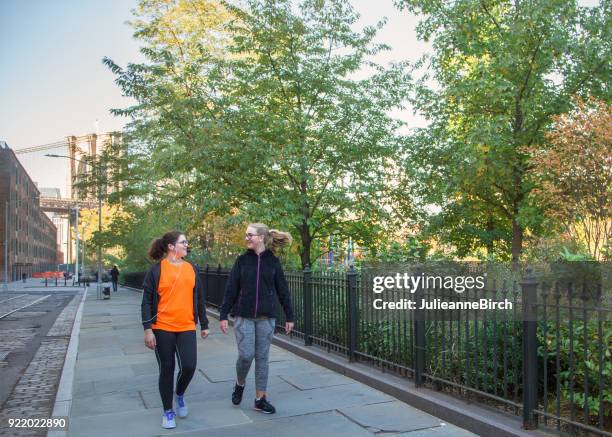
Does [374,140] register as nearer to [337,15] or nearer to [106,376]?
[337,15]

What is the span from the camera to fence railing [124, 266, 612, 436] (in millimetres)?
4590

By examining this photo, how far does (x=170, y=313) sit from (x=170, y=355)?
0.38 metres

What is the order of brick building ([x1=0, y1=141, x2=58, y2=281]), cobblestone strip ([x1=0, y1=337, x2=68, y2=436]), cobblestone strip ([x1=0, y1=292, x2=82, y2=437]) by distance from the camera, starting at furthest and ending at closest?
brick building ([x1=0, y1=141, x2=58, y2=281]), cobblestone strip ([x1=0, y1=292, x2=82, y2=437]), cobblestone strip ([x1=0, y1=337, x2=68, y2=436])

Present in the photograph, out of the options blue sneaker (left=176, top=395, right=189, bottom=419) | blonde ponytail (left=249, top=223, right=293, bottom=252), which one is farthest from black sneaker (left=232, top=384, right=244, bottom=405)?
blonde ponytail (left=249, top=223, right=293, bottom=252)

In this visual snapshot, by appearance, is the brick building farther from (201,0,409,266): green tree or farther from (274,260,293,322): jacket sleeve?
(274,260,293,322): jacket sleeve

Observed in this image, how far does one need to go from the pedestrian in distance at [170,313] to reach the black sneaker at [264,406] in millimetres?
824

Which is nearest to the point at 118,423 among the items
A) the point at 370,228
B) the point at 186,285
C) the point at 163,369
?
the point at 163,369

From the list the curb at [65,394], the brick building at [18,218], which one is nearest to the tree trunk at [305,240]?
the curb at [65,394]

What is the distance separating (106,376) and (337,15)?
10.4 meters

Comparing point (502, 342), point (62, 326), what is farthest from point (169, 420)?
point (62, 326)

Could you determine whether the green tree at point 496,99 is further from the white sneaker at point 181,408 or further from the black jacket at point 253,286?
the white sneaker at point 181,408

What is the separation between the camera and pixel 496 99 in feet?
43.5

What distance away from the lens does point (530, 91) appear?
45.5 ft

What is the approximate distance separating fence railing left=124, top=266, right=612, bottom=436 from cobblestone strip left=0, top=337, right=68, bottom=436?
152 inches
